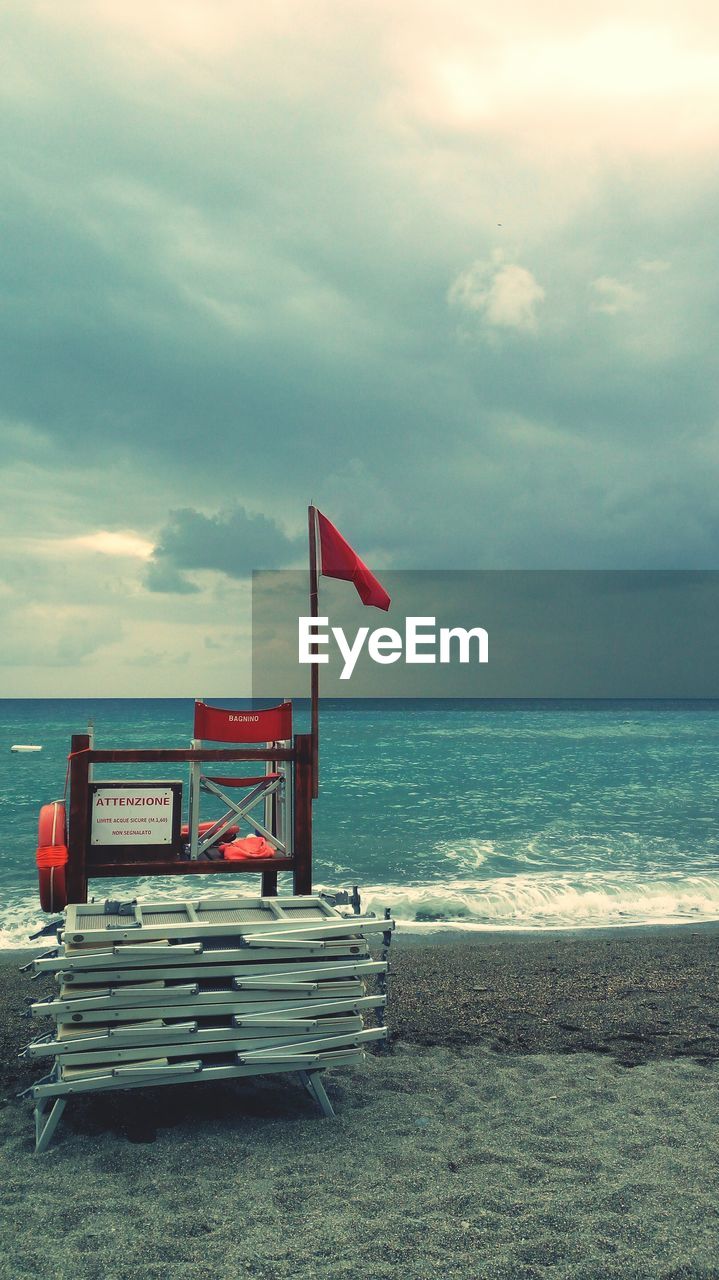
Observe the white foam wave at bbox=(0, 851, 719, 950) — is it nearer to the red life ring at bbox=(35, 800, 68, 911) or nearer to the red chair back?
the red life ring at bbox=(35, 800, 68, 911)

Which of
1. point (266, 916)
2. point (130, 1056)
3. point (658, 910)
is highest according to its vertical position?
point (266, 916)

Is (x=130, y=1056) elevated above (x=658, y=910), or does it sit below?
above

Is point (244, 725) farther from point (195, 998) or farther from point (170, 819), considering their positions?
point (195, 998)

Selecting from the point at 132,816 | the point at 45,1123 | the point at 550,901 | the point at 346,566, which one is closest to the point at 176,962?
Answer: the point at 45,1123

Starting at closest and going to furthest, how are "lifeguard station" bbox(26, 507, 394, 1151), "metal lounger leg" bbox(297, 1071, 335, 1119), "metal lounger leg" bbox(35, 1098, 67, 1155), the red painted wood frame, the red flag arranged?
"metal lounger leg" bbox(35, 1098, 67, 1155)
"lifeguard station" bbox(26, 507, 394, 1151)
"metal lounger leg" bbox(297, 1071, 335, 1119)
the red painted wood frame
the red flag

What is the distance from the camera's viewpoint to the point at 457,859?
21016 millimetres

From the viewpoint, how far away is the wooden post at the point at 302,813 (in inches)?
324

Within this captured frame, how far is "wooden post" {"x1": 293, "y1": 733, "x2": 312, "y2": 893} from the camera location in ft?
27.0

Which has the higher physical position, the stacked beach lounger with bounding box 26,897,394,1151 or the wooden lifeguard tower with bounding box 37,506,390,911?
the wooden lifeguard tower with bounding box 37,506,390,911

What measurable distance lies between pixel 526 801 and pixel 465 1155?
88.6 feet

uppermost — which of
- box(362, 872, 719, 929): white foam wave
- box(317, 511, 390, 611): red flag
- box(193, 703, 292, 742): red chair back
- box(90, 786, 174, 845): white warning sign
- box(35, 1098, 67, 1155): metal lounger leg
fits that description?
box(317, 511, 390, 611): red flag

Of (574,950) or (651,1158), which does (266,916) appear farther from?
(574,950)

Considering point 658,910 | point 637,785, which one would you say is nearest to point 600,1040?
point 658,910

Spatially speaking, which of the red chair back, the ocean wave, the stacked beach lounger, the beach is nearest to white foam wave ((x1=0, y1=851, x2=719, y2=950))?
the ocean wave
